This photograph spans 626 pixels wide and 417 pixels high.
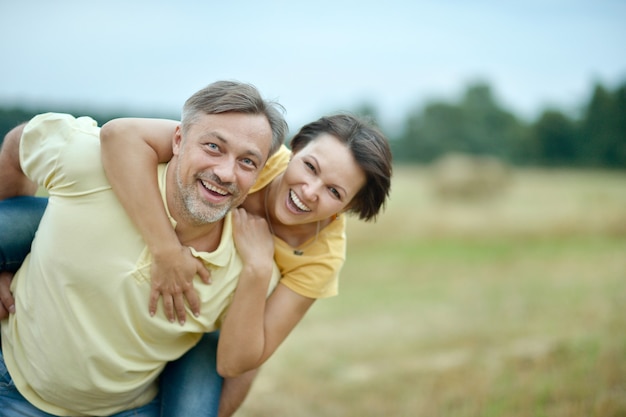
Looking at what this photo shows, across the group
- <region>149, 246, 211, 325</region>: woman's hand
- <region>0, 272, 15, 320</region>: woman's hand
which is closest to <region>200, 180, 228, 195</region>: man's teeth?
<region>149, 246, 211, 325</region>: woman's hand

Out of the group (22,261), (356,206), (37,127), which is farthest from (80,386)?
(356,206)

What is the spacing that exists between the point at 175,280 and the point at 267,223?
602mm

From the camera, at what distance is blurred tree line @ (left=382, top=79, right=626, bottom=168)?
13547 millimetres

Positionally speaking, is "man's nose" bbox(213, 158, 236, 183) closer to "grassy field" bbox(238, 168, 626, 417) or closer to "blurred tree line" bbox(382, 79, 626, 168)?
"grassy field" bbox(238, 168, 626, 417)

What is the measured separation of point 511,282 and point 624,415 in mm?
6019

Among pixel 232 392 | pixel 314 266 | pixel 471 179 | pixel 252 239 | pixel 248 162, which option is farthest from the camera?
pixel 471 179

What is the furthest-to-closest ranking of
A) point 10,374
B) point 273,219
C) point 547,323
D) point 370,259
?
point 370,259, point 547,323, point 273,219, point 10,374

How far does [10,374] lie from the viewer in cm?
254

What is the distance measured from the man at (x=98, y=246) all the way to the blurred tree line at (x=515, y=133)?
773 centimetres

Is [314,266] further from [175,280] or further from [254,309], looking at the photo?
[175,280]

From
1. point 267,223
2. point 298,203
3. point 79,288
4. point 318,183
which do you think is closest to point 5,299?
point 79,288

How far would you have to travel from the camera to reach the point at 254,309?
101 inches

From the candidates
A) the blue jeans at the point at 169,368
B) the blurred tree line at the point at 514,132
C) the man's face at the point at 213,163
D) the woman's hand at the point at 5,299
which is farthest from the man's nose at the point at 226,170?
the blurred tree line at the point at 514,132

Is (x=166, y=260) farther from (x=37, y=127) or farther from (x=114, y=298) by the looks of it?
(x=37, y=127)
